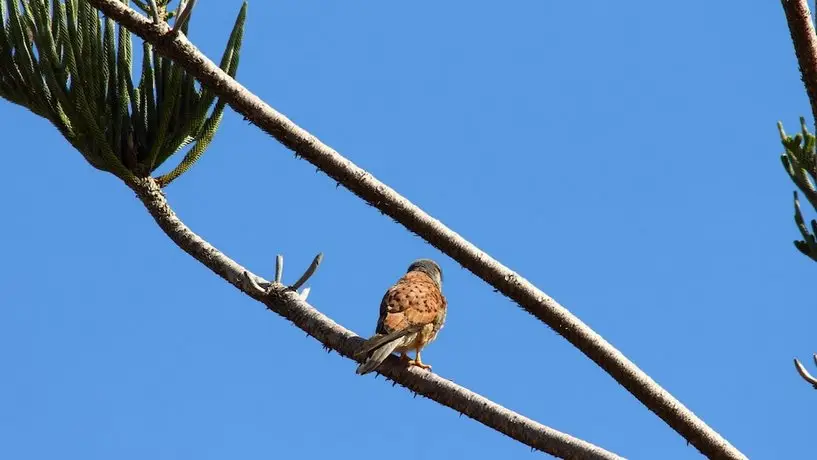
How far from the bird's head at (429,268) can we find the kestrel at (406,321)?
1.48 ft

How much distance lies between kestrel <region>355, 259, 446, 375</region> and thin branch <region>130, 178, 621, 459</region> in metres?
0.09

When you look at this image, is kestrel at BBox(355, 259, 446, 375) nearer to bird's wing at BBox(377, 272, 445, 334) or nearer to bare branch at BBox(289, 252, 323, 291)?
bird's wing at BBox(377, 272, 445, 334)

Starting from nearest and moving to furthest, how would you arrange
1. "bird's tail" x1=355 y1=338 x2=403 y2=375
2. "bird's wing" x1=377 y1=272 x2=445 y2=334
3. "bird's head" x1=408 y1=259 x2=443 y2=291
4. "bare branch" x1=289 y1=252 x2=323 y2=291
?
"bare branch" x1=289 y1=252 x2=323 y2=291 < "bird's tail" x1=355 y1=338 x2=403 y2=375 < "bird's wing" x1=377 y1=272 x2=445 y2=334 < "bird's head" x1=408 y1=259 x2=443 y2=291

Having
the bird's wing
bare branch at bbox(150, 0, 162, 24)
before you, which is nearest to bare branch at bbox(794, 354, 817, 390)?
the bird's wing

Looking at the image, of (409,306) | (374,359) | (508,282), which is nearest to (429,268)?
(409,306)

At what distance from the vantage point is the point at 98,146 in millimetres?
4914

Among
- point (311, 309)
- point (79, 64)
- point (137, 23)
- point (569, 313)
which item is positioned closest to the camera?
point (569, 313)

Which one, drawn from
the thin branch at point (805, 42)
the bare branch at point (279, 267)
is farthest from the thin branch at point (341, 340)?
the thin branch at point (805, 42)

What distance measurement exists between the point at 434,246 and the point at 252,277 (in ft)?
3.58

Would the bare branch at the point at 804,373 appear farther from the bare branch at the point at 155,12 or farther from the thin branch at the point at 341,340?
the bare branch at the point at 155,12

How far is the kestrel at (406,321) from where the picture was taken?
4.57m

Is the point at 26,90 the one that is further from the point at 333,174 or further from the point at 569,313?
the point at 569,313

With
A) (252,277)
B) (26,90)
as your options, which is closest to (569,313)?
(252,277)

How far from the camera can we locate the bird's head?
7020mm
